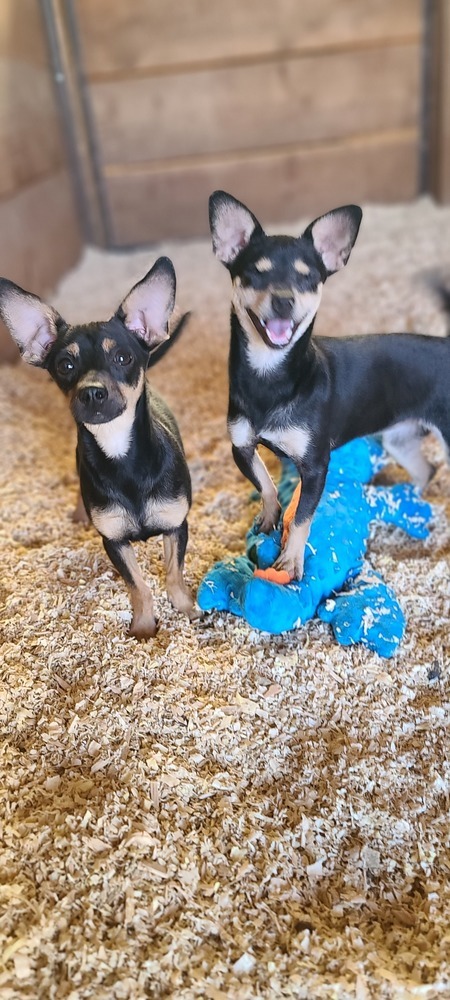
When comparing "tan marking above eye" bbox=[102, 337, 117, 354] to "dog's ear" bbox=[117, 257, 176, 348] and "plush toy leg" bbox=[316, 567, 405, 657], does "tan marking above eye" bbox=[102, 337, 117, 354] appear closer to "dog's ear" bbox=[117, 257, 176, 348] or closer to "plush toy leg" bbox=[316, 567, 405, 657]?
"dog's ear" bbox=[117, 257, 176, 348]

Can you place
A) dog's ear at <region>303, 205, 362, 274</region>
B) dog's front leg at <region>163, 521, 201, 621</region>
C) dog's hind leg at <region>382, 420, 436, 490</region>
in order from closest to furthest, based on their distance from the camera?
dog's ear at <region>303, 205, 362, 274</region> < dog's front leg at <region>163, 521, 201, 621</region> < dog's hind leg at <region>382, 420, 436, 490</region>

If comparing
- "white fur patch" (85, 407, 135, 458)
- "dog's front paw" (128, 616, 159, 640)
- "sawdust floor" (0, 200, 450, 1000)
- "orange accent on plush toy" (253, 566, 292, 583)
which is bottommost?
"sawdust floor" (0, 200, 450, 1000)

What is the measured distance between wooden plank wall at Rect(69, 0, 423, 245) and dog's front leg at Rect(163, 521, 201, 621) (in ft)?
17.0

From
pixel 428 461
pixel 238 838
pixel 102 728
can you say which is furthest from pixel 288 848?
pixel 428 461

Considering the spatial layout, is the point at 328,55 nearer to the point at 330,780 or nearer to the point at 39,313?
the point at 39,313

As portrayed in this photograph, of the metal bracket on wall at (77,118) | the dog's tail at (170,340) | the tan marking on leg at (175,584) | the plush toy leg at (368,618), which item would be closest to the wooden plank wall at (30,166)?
the metal bracket on wall at (77,118)

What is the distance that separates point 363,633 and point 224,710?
50 cm

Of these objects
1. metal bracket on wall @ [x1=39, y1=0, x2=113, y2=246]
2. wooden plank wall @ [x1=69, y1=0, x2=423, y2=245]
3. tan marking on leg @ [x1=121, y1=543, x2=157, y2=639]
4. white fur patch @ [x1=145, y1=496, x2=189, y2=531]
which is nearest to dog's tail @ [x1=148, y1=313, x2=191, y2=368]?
white fur patch @ [x1=145, y1=496, x2=189, y2=531]

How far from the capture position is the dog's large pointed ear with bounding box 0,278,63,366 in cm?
187

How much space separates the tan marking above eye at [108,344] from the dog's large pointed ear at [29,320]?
17 centimetres

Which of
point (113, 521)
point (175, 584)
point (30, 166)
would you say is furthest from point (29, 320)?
point (30, 166)

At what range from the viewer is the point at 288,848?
66.4 inches

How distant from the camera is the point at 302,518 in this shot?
2.30 m

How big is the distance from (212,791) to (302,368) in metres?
1.28
